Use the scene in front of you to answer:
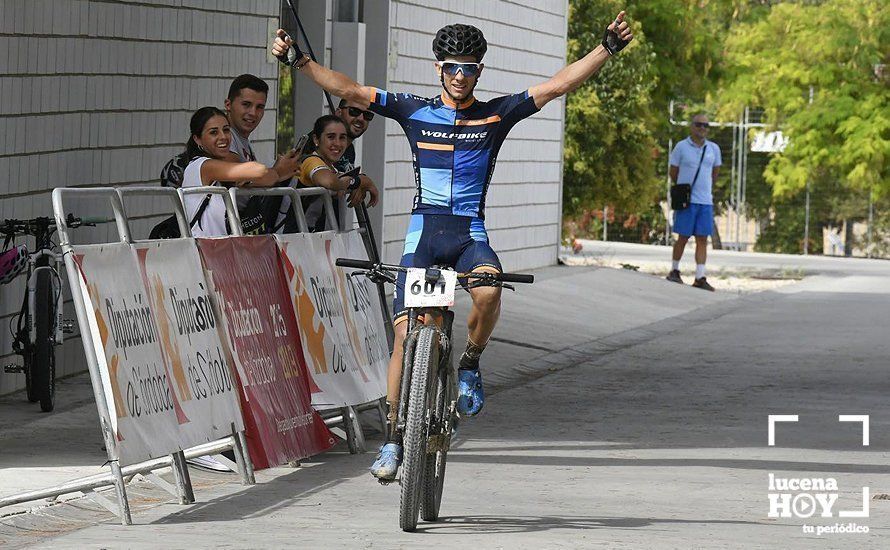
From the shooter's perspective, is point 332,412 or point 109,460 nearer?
point 109,460

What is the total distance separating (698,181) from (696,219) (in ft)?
1.59

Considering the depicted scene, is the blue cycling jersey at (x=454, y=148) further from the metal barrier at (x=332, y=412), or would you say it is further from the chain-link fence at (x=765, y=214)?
the chain-link fence at (x=765, y=214)

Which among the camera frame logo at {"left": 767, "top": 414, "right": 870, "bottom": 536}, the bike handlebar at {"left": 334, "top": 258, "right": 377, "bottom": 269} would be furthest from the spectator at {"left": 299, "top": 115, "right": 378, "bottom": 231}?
the camera frame logo at {"left": 767, "top": 414, "right": 870, "bottom": 536}

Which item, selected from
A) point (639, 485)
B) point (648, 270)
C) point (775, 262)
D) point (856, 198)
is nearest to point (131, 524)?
point (639, 485)

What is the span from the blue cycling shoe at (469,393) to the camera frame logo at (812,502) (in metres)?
1.40

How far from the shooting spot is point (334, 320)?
10422 millimetres

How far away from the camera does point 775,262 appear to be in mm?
34094

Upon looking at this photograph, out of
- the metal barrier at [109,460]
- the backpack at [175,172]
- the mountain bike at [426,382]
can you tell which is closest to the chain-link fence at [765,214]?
the backpack at [175,172]

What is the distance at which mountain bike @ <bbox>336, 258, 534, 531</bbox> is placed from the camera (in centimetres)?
775

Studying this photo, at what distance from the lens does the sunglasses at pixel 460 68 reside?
8562 mm

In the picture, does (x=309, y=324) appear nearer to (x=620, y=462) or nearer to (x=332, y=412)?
(x=332, y=412)

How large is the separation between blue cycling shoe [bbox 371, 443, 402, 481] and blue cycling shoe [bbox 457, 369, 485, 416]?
543 mm

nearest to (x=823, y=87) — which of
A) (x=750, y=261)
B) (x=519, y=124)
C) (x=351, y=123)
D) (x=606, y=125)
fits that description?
(x=750, y=261)

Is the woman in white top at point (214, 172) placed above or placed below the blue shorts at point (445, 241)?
above
